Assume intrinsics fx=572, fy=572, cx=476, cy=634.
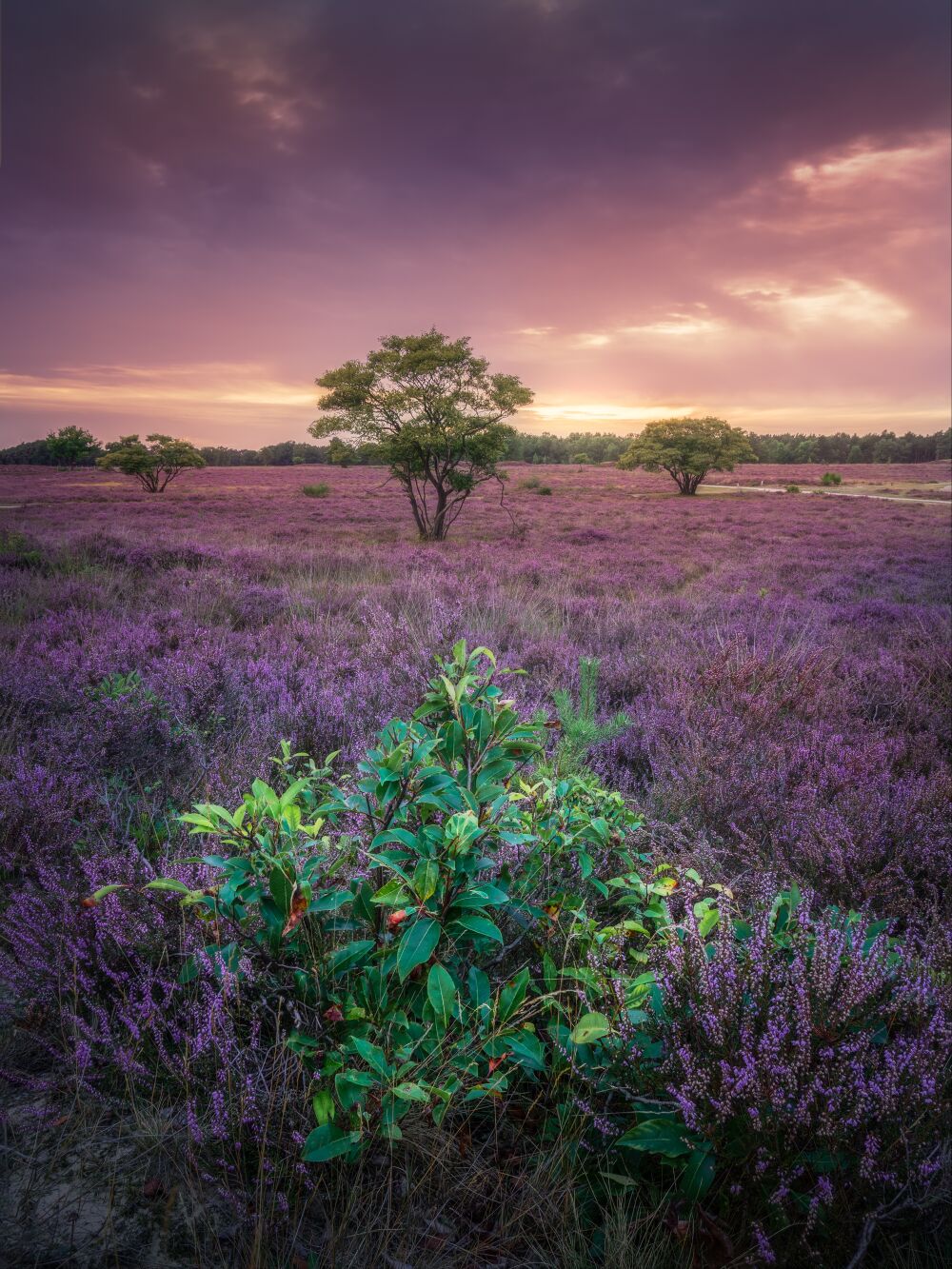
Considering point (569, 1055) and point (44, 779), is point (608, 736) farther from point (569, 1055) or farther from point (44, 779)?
point (44, 779)

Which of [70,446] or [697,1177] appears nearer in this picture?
[697,1177]

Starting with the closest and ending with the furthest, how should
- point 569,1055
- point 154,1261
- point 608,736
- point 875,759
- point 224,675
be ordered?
1. point 154,1261
2. point 569,1055
3. point 875,759
4. point 608,736
5. point 224,675

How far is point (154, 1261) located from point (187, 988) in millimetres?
629

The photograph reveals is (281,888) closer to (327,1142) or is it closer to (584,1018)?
(327,1142)

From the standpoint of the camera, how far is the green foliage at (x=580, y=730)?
10.6ft

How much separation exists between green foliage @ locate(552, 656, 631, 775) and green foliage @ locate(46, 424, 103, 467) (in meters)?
52.3

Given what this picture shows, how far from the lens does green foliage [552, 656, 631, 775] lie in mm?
3246

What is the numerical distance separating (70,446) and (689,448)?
47043 millimetres

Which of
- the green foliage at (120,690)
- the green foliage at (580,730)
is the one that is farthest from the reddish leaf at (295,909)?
the green foliage at (120,690)

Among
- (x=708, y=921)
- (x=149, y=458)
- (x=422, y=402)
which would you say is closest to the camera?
(x=708, y=921)

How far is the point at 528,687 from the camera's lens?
15.4 ft

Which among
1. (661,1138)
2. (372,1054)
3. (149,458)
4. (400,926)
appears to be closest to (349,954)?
(400,926)

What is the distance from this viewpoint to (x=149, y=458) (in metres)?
34.2

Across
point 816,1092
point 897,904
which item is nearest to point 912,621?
point 897,904
